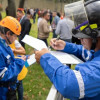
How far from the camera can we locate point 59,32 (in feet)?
22.0

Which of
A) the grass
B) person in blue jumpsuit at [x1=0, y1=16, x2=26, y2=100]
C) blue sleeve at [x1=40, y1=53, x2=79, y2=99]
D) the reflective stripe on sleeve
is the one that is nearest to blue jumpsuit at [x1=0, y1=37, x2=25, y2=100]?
Result: person in blue jumpsuit at [x1=0, y1=16, x2=26, y2=100]

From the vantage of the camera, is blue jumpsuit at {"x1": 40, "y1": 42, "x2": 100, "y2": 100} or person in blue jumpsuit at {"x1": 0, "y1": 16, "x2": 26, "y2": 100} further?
person in blue jumpsuit at {"x1": 0, "y1": 16, "x2": 26, "y2": 100}

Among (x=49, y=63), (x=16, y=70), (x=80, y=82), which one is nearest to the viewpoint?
(x=80, y=82)

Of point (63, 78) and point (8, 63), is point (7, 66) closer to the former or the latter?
point (8, 63)

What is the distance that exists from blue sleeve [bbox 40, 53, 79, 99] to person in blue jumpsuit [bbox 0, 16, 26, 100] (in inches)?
37.4

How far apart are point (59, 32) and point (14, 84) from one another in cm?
460

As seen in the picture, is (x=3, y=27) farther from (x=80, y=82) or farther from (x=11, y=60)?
(x=80, y=82)

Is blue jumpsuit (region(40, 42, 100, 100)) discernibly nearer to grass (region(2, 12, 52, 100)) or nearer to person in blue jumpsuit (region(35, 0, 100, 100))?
person in blue jumpsuit (region(35, 0, 100, 100))

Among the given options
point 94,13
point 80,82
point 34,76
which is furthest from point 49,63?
point 34,76

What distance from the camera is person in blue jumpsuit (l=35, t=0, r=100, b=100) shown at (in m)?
1.13

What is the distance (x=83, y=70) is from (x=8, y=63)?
50.4 inches

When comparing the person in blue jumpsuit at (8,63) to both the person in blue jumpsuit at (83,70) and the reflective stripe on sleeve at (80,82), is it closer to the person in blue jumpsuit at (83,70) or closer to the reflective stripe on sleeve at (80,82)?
the person in blue jumpsuit at (83,70)

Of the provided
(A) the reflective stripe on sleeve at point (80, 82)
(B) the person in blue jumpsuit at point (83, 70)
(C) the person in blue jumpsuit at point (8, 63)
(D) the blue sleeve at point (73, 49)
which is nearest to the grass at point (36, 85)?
(C) the person in blue jumpsuit at point (8, 63)

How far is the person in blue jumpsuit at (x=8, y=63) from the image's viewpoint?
206cm
